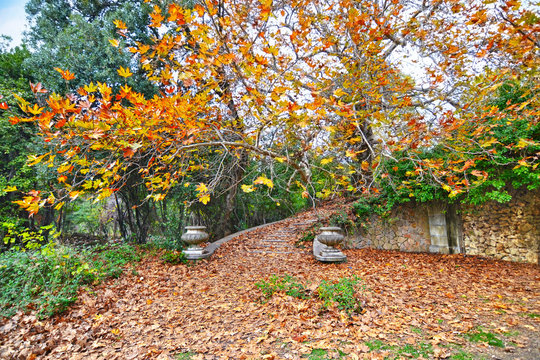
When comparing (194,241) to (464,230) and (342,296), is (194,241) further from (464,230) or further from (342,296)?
(464,230)

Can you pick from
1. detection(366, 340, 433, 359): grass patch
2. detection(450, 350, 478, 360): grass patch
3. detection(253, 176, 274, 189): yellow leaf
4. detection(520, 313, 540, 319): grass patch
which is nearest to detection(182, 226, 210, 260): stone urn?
detection(253, 176, 274, 189): yellow leaf

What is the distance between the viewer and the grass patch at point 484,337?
248 centimetres

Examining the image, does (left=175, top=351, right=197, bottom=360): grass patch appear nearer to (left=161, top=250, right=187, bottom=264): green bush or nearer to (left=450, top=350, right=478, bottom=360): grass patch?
(left=450, top=350, right=478, bottom=360): grass patch

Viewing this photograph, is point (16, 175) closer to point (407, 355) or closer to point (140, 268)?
point (140, 268)

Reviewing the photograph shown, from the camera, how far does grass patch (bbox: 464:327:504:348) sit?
2.48 metres

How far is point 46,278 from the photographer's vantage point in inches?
167

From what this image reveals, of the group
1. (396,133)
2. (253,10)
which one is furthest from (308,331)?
(253,10)

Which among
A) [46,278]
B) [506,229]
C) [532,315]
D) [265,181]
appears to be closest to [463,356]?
[532,315]

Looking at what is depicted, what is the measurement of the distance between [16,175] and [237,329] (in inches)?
321

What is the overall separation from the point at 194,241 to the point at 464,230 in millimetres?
6612

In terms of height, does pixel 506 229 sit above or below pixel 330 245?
above

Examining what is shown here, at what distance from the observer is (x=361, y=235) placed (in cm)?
751

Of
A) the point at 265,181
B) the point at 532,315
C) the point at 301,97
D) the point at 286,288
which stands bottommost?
the point at 532,315

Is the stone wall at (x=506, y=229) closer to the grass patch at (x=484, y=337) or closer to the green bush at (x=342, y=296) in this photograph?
the grass patch at (x=484, y=337)
